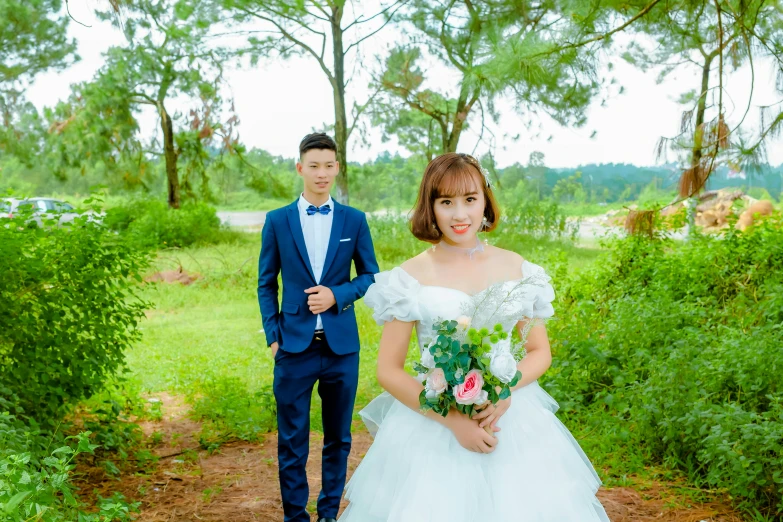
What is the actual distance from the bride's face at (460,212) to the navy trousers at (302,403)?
1.11 meters

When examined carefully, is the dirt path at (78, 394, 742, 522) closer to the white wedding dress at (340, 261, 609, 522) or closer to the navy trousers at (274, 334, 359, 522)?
the navy trousers at (274, 334, 359, 522)

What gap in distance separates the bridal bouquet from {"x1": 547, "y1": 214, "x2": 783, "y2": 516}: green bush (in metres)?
2.11

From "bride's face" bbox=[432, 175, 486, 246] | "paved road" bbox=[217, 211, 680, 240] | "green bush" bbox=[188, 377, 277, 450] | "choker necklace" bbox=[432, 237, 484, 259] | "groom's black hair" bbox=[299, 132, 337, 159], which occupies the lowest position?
"paved road" bbox=[217, 211, 680, 240]

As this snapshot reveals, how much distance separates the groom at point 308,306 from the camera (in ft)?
9.70

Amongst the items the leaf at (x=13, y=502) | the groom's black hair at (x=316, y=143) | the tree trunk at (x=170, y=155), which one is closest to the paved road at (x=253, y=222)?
the tree trunk at (x=170, y=155)

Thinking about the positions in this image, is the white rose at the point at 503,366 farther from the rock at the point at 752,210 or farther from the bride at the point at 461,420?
the rock at the point at 752,210

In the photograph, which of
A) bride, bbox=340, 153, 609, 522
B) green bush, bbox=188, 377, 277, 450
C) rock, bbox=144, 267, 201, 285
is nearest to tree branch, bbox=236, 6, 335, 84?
rock, bbox=144, 267, 201, 285

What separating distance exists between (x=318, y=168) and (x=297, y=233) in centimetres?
28

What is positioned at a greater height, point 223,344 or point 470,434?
point 470,434

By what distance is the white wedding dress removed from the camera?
187 centimetres

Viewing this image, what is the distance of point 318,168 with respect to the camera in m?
2.91

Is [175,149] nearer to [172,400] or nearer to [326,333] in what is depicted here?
[172,400]

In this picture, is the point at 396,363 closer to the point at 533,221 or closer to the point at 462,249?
the point at 462,249

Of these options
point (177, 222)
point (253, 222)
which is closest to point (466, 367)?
point (177, 222)
